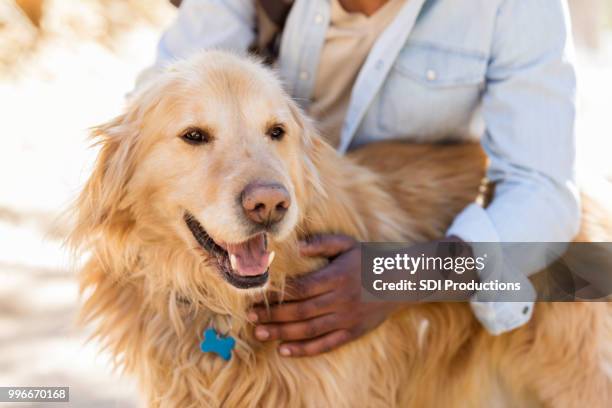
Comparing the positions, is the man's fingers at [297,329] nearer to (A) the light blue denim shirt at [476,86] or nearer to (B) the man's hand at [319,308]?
(B) the man's hand at [319,308]

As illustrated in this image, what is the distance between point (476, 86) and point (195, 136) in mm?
1065

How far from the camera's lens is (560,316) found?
255 centimetres

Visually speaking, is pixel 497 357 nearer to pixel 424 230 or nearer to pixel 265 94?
pixel 424 230

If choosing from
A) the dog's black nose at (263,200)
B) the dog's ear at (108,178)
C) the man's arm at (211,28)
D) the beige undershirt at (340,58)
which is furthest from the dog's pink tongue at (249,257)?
the man's arm at (211,28)

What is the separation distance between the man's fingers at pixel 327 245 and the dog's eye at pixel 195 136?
0.42 metres

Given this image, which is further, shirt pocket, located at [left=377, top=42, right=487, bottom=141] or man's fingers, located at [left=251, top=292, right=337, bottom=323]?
shirt pocket, located at [left=377, top=42, right=487, bottom=141]

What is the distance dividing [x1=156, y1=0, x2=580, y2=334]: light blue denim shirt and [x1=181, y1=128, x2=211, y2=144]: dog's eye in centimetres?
65

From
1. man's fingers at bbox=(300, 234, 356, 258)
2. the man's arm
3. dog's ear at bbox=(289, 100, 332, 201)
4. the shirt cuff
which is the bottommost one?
the shirt cuff

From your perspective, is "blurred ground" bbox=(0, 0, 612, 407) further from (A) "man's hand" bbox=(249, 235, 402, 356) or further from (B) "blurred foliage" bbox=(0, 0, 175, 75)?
(A) "man's hand" bbox=(249, 235, 402, 356)

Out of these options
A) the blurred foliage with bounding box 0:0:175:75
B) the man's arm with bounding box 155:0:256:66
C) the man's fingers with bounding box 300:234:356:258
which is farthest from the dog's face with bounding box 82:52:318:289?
the blurred foliage with bounding box 0:0:175:75

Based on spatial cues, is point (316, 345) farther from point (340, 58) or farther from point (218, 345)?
point (340, 58)

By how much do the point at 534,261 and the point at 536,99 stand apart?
50cm

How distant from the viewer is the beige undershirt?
2865 millimetres

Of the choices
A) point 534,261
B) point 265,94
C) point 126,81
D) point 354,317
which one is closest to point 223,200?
point 265,94
